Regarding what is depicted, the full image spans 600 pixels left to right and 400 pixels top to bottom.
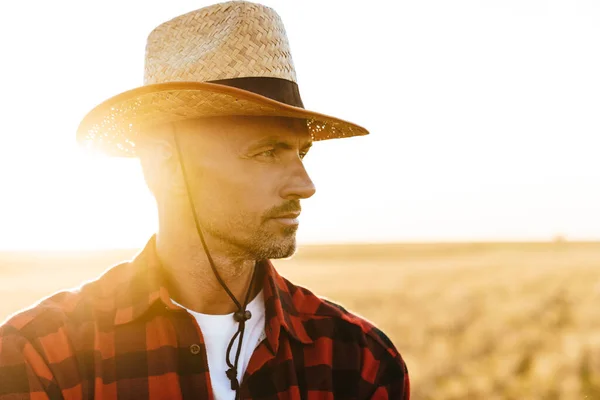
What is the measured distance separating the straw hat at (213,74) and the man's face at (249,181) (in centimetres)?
7

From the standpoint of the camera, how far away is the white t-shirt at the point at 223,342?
7.70ft

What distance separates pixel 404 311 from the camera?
14.0 m

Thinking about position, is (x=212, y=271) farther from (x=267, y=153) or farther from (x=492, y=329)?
(x=492, y=329)

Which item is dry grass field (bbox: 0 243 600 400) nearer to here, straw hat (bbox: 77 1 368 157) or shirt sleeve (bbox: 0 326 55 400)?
straw hat (bbox: 77 1 368 157)

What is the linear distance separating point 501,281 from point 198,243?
16.8 metres

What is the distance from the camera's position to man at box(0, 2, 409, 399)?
2268 millimetres

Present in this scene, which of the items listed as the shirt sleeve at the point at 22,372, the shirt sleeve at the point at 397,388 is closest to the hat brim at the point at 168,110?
the shirt sleeve at the point at 22,372

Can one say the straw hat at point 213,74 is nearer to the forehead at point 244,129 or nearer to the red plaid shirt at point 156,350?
the forehead at point 244,129

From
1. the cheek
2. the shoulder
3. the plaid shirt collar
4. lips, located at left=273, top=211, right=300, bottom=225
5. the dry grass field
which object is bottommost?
the dry grass field

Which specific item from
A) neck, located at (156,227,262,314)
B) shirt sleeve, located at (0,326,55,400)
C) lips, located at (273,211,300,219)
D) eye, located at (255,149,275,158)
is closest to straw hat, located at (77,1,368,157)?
eye, located at (255,149,275,158)

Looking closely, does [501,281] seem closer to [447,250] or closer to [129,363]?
[129,363]

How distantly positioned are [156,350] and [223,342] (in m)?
0.23

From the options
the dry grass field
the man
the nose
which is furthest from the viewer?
the dry grass field

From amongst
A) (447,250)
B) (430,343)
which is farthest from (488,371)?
(447,250)
